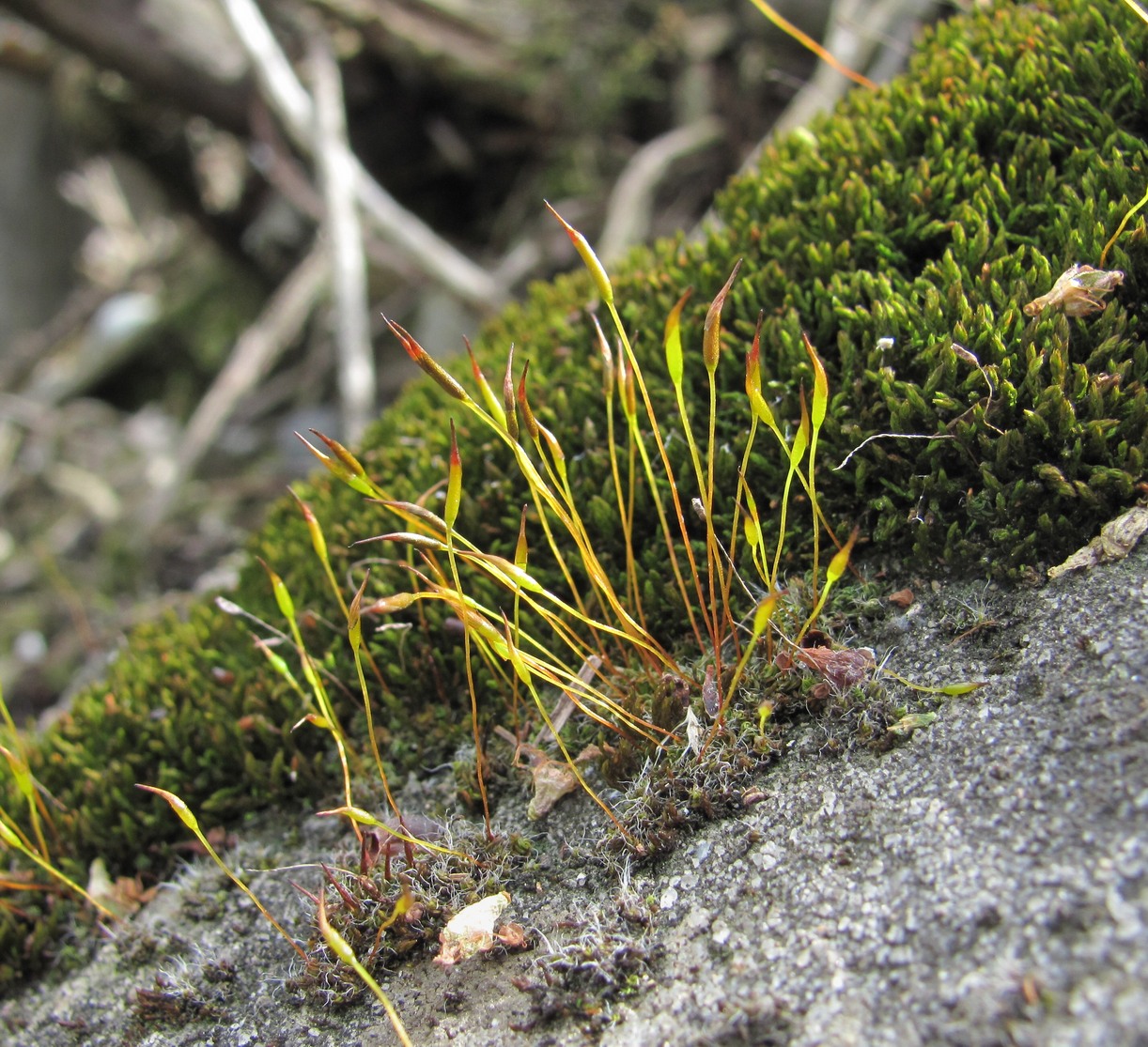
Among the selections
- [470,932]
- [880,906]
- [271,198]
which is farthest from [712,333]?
[271,198]

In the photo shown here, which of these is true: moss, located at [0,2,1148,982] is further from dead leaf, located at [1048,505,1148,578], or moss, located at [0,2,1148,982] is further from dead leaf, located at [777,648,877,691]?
dead leaf, located at [777,648,877,691]

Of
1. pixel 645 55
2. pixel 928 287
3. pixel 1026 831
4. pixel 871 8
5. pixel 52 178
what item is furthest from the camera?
pixel 52 178

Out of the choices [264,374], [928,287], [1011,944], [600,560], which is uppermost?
[928,287]

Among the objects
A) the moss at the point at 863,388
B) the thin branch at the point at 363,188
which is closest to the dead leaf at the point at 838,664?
the moss at the point at 863,388

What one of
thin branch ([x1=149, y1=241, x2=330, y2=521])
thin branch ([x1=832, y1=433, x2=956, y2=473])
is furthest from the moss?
thin branch ([x1=149, y1=241, x2=330, y2=521])

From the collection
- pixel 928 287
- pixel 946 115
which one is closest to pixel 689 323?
pixel 928 287

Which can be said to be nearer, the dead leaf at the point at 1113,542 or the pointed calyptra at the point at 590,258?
the pointed calyptra at the point at 590,258

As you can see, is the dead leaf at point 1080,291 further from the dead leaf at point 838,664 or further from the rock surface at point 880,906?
the dead leaf at point 838,664

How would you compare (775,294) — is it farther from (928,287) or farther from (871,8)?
(871,8)
